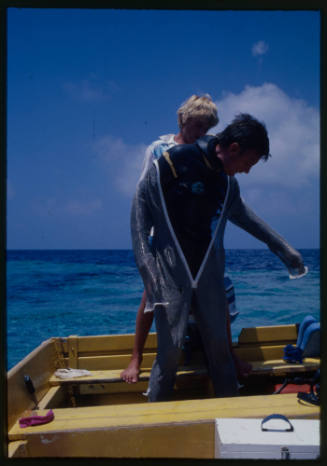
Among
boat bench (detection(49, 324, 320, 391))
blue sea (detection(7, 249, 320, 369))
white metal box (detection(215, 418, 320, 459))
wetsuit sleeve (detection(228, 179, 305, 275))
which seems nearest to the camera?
white metal box (detection(215, 418, 320, 459))

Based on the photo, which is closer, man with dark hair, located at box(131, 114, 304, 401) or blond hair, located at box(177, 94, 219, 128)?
man with dark hair, located at box(131, 114, 304, 401)

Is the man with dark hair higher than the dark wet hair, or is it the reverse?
the dark wet hair

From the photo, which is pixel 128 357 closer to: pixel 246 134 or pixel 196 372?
pixel 196 372

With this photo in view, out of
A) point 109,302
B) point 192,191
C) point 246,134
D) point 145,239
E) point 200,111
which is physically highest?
point 200,111

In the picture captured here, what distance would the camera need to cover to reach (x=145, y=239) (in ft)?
7.34

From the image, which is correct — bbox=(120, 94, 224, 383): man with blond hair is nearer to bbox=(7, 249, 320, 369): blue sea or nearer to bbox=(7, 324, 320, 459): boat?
bbox=(7, 324, 320, 459): boat

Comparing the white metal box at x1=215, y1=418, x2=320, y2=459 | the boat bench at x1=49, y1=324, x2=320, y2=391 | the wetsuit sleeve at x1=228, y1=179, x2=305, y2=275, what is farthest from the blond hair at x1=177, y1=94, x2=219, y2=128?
the white metal box at x1=215, y1=418, x2=320, y2=459

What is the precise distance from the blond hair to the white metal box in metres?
1.53

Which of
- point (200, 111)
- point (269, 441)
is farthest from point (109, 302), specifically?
point (269, 441)

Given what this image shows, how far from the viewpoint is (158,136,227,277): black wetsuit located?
221 centimetres

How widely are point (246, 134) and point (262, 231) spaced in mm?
568

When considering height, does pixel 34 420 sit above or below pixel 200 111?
below
